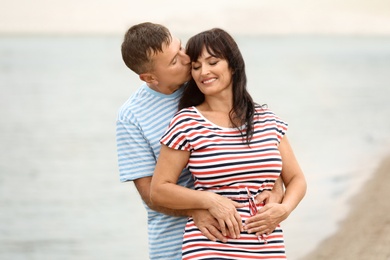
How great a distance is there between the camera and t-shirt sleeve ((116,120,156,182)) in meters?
3.54

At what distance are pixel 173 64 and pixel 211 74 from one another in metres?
0.21

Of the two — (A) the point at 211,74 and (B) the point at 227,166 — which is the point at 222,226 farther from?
(A) the point at 211,74

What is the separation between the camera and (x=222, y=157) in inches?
127

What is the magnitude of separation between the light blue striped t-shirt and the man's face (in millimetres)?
103

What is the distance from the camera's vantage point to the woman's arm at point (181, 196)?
3240 millimetres
